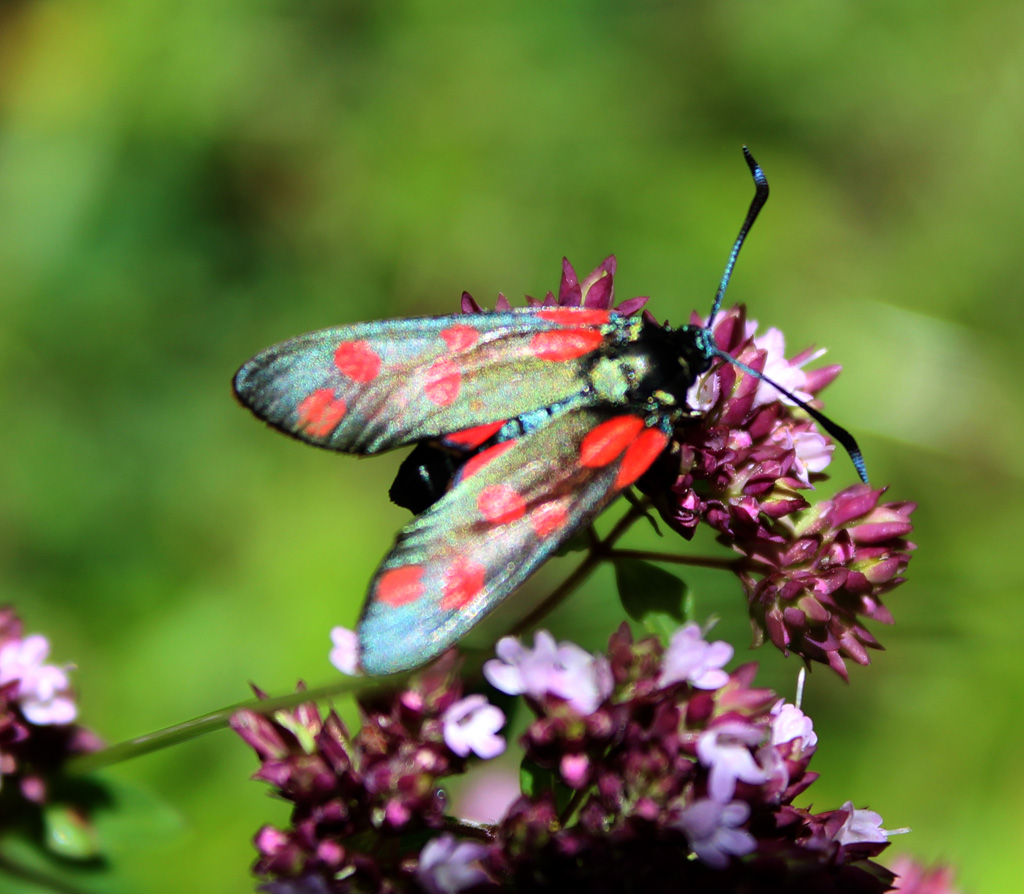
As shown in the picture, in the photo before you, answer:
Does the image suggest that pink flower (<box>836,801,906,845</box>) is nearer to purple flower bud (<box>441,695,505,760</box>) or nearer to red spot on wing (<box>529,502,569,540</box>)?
purple flower bud (<box>441,695,505,760</box>)

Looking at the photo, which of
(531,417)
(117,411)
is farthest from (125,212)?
(531,417)

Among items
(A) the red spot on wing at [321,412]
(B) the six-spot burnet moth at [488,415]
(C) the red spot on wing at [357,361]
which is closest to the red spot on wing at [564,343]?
(B) the six-spot burnet moth at [488,415]

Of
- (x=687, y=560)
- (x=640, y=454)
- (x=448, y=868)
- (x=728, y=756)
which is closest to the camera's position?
(x=448, y=868)

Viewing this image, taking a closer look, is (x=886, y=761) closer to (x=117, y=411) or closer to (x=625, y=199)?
(x=625, y=199)

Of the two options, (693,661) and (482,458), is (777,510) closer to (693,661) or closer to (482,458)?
(693,661)

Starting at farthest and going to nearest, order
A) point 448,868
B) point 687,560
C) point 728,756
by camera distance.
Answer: point 687,560 → point 728,756 → point 448,868

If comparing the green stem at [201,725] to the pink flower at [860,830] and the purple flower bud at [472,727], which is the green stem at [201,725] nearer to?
the purple flower bud at [472,727]

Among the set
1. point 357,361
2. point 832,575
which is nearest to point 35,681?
point 357,361
